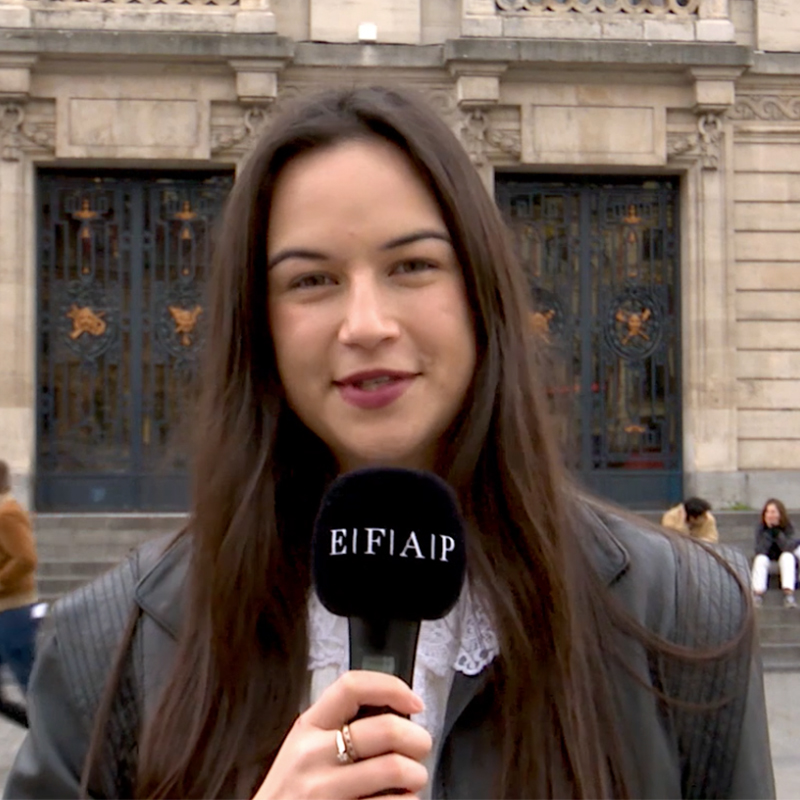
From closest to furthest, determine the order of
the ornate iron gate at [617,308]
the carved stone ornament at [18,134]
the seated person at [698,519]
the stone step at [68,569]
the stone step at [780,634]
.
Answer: the seated person at [698,519] → the stone step at [780,634] → the stone step at [68,569] → the carved stone ornament at [18,134] → the ornate iron gate at [617,308]

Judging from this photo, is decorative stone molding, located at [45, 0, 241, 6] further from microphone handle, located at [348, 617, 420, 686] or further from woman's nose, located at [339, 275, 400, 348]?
microphone handle, located at [348, 617, 420, 686]

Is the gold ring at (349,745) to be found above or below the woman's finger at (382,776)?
above

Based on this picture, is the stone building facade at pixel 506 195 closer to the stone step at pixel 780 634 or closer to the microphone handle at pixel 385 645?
the stone step at pixel 780 634

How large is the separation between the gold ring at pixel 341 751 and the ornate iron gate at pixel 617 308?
12.1 metres

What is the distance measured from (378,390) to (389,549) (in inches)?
11.2

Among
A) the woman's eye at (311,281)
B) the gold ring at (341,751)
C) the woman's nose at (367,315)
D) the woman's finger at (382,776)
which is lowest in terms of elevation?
the woman's finger at (382,776)

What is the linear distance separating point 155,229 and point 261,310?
11831 millimetres

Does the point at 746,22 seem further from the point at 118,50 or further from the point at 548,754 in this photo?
the point at 548,754

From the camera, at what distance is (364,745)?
3.61 ft

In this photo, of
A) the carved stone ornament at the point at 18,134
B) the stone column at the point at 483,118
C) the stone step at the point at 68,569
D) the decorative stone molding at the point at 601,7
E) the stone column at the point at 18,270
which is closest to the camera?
the stone step at the point at 68,569

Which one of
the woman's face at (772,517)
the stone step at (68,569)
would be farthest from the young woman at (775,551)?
the stone step at (68,569)

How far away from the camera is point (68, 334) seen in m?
12.9

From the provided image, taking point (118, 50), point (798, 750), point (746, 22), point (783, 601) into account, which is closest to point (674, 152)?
point (746, 22)

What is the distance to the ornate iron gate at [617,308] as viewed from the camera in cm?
1324
